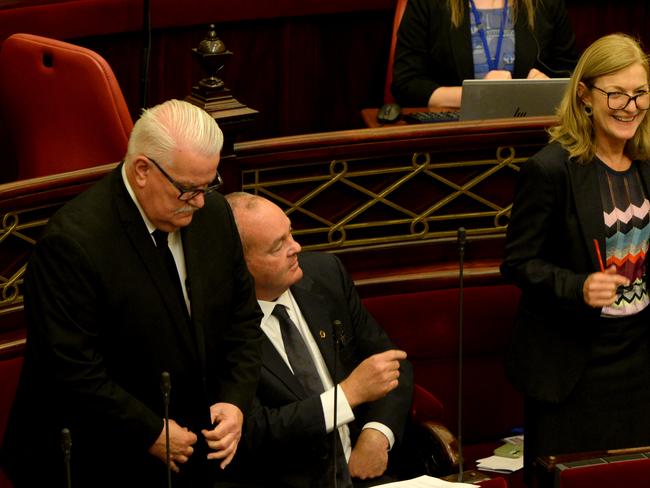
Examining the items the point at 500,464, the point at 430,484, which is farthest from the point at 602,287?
the point at 500,464

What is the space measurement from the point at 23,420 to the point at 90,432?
13 cm

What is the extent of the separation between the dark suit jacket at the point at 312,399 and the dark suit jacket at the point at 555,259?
0.33m

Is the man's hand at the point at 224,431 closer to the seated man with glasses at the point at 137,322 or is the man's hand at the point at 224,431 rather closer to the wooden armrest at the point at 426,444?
the seated man with glasses at the point at 137,322

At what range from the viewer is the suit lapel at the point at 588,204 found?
276 centimetres

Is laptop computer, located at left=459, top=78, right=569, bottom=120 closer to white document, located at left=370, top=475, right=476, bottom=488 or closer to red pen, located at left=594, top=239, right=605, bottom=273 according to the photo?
red pen, located at left=594, top=239, right=605, bottom=273

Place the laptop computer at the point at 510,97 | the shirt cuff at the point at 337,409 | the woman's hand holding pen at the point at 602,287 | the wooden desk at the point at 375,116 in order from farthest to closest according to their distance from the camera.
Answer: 1. the wooden desk at the point at 375,116
2. the laptop computer at the point at 510,97
3. the shirt cuff at the point at 337,409
4. the woman's hand holding pen at the point at 602,287

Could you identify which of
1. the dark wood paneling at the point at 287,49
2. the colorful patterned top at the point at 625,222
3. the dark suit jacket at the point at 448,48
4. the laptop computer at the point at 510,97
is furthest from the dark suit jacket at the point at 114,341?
the dark wood paneling at the point at 287,49

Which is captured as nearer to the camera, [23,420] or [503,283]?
[23,420]

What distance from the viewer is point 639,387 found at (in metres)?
2.96

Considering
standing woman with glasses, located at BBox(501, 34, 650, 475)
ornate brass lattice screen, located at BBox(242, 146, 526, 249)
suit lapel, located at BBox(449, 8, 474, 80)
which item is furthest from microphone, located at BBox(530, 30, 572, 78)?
standing woman with glasses, located at BBox(501, 34, 650, 475)

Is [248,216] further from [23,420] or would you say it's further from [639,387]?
[639,387]

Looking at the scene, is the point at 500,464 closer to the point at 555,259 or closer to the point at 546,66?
the point at 555,259

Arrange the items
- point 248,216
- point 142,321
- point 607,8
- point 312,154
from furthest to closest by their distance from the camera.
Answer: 1. point 607,8
2. point 312,154
3. point 248,216
4. point 142,321

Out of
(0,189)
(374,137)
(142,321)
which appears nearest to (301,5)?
(374,137)
